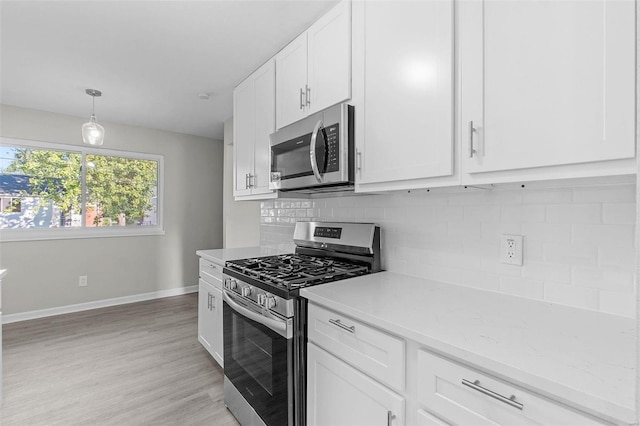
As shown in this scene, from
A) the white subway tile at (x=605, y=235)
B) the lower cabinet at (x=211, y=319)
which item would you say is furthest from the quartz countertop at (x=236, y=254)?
the white subway tile at (x=605, y=235)

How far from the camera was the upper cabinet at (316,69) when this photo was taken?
5.29ft

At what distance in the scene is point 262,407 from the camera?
1.59m

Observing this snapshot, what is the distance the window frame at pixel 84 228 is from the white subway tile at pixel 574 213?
15.7ft

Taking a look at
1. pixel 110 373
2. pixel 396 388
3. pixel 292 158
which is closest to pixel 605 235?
pixel 396 388

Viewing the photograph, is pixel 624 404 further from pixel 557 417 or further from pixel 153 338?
pixel 153 338

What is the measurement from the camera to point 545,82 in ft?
3.05

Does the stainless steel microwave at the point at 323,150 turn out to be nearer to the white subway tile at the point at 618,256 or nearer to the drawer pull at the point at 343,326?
the drawer pull at the point at 343,326

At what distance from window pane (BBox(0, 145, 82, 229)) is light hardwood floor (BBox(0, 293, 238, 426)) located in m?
1.21

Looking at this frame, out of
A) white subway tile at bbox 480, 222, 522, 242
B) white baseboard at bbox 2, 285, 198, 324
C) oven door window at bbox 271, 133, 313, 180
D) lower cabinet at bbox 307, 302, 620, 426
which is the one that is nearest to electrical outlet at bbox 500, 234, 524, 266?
white subway tile at bbox 480, 222, 522, 242

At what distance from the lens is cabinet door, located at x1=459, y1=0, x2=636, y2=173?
80 centimetres

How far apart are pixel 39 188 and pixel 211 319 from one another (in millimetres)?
3031

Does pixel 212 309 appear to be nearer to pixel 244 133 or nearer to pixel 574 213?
pixel 244 133

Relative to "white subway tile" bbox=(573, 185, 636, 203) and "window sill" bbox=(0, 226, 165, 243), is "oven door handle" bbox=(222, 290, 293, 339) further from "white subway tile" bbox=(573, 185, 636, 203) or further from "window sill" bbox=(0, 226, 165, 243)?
"window sill" bbox=(0, 226, 165, 243)

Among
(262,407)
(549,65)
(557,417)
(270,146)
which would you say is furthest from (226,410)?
(549,65)
